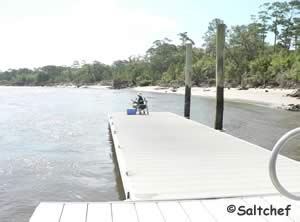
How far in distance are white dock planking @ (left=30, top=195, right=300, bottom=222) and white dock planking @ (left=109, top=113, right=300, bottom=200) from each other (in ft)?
0.98

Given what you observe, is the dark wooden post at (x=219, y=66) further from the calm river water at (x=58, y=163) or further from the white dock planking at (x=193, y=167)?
the white dock planking at (x=193, y=167)

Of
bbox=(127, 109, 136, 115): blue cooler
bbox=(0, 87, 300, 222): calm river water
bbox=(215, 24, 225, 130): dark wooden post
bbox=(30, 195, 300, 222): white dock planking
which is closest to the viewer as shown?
bbox=(30, 195, 300, 222): white dock planking

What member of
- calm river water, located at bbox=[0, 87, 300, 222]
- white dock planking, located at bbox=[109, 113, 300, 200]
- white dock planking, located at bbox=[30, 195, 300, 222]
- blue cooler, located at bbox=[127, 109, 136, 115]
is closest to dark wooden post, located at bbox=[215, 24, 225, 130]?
calm river water, located at bbox=[0, 87, 300, 222]

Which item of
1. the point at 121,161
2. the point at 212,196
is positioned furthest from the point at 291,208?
the point at 121,161

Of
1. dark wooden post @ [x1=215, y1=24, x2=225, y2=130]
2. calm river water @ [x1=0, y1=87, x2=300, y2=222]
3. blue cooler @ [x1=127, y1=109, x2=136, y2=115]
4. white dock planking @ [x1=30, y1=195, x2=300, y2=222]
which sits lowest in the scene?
calm river water @ [x1=0, y1=87, x2=300, y2=222]

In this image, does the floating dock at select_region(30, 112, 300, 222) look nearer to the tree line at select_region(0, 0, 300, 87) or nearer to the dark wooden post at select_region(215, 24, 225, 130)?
the dark wooden post at select_region(215, 24, 225, 130)

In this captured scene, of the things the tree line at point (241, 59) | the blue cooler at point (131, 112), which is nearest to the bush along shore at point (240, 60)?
the tree line at point (241, 59)

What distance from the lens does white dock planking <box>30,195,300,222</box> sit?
3.51 m

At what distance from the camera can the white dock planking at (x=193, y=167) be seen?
455 centimetres

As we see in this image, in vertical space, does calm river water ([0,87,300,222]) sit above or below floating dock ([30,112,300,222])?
below

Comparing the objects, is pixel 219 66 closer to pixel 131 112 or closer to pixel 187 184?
pixel 131 112

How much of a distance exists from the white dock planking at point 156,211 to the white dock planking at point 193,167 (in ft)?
0.98

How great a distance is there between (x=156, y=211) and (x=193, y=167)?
2.27 metres

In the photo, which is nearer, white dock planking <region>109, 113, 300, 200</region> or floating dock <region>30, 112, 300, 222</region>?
floating dock <region>30, 112, 300, 222</region>
